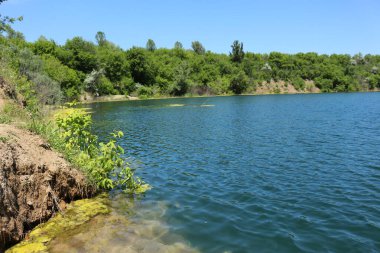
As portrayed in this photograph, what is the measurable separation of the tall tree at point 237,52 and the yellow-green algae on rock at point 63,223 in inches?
6483

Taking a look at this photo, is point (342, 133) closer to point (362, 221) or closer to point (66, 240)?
point (362, 221)

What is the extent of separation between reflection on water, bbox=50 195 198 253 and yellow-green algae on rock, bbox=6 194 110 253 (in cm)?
27

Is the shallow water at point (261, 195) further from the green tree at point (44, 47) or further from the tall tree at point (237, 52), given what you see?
the tall tree at point (237, 52)

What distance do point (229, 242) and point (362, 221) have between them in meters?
4.90

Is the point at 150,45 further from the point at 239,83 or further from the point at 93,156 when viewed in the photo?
the point at 93,156

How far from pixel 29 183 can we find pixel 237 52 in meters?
169

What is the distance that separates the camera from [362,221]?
438 inches

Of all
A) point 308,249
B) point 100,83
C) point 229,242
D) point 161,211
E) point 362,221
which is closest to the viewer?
point 308,249

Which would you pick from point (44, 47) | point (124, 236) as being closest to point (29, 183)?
point (124, 236)

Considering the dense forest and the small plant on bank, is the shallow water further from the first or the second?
the dense forest

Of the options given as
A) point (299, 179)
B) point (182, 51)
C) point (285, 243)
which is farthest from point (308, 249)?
point (182, 51)

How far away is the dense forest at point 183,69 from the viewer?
112588 mm

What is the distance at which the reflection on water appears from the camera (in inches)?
378

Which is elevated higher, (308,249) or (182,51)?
(182,51)
